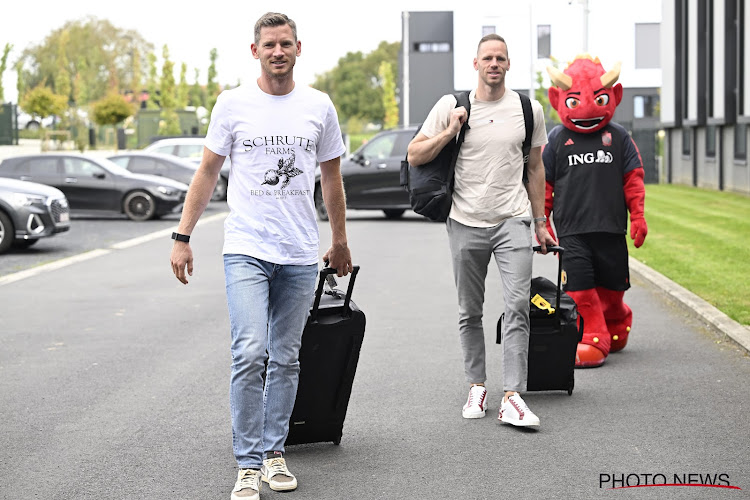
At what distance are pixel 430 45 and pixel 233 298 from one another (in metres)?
72.8

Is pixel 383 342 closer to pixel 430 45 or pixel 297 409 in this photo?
pixel 297 409

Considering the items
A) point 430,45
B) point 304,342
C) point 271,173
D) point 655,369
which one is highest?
point 430,45

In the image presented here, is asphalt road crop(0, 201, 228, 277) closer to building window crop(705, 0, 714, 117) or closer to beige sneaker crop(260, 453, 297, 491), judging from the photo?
beige sneaker crop(260, 453, 297, 491)

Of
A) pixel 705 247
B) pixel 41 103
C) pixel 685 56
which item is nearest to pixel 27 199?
pixel 705 247

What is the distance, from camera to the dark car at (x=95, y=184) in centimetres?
2403

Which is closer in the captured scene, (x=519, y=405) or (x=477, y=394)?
(x=519, y=405)

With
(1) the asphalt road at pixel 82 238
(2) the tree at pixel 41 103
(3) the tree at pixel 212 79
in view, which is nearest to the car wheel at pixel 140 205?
(1) the asphalt road at pixel 82 238

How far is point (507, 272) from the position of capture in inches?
242

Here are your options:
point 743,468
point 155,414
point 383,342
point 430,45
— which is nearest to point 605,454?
point 743,468

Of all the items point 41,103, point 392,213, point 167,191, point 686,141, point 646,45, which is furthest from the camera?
point 646,45

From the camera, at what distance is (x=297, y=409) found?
544 cm

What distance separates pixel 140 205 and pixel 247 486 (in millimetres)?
20095

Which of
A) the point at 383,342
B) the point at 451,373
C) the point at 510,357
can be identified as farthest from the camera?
the point at 383,342

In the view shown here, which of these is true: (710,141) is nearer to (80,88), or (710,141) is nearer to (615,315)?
(615,315)
